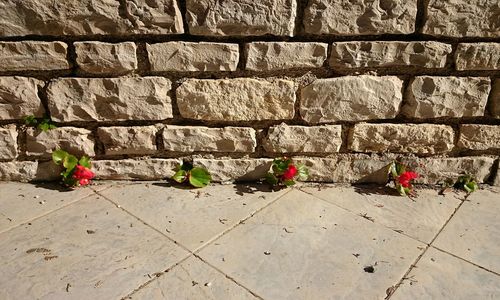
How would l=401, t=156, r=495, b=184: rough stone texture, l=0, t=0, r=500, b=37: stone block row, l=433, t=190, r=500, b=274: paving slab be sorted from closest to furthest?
l=433, t=190, r=500, b=274: paving slab < l=0, t=0, r=500, b=37: stone block row < l=401, t=156, r=495, b=184: rough stone texture

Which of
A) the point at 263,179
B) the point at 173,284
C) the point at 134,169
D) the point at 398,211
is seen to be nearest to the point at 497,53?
the point at 398,211

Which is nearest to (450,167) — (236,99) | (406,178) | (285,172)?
(406,178)

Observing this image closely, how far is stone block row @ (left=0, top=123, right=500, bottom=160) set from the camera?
82.6 inches

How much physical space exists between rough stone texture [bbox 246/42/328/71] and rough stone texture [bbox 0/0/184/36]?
414 mm

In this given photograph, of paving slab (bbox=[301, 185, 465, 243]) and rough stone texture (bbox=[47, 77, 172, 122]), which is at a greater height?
rough stone texture (bbox=[47, 77, 172, 122])

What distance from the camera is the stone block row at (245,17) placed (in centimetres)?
179

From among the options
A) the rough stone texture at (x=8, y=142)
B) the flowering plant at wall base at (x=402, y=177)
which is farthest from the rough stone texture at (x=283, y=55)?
the rough stone texture at (x=8, y=142)

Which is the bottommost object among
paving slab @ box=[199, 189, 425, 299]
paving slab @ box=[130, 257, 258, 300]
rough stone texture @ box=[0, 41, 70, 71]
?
paving slab @ box=[130, 257, 258, 300]

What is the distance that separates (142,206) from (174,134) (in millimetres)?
457

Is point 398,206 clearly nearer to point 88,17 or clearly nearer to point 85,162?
point 85,162

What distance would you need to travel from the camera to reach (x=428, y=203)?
2.08m

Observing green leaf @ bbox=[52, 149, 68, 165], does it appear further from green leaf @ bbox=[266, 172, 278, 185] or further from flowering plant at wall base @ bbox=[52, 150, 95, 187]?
green leaf @ bbox=[266, 172, 278, 185]

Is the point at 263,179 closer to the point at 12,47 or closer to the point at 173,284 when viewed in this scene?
the point at 173,284

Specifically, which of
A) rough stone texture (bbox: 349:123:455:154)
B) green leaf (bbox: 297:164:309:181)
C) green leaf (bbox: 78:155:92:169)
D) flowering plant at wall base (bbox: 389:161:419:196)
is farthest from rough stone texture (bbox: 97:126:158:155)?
flowering plant at wall base (bbox: 389:161:419:196)
